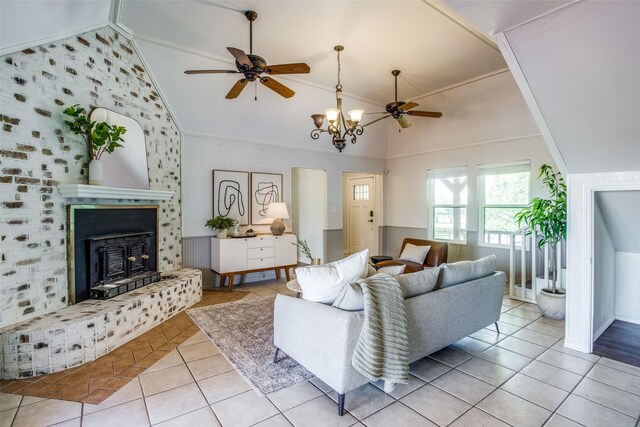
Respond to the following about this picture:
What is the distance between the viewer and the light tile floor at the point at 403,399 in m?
1.92

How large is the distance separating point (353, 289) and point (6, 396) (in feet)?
8.20

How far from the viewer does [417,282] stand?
7.78 ft

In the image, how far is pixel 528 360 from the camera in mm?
2672

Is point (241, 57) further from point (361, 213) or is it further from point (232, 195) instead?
point (361, 213)

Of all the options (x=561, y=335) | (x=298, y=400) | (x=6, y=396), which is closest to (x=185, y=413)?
(x=298, y=400)

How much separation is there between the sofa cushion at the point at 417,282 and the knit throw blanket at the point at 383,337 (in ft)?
0.62

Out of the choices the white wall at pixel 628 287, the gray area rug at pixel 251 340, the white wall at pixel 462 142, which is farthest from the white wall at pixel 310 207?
the white wall at pixel 628 287

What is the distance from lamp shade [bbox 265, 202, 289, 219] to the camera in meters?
5.14

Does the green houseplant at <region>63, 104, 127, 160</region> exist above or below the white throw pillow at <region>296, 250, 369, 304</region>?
above

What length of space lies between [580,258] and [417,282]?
1.70 m

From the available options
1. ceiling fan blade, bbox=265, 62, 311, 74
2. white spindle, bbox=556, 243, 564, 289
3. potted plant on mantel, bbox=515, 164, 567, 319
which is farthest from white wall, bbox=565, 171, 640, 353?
ceiling fan blade, bbox=265, 62, 311, 74

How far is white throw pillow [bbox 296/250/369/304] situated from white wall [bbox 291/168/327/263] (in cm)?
400

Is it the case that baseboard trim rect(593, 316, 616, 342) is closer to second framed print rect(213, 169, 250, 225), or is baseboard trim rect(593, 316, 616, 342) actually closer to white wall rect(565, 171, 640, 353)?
white wall rect(565, 171, 640, 353)

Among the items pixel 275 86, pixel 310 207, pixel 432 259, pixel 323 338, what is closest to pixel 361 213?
pixel 310 207
